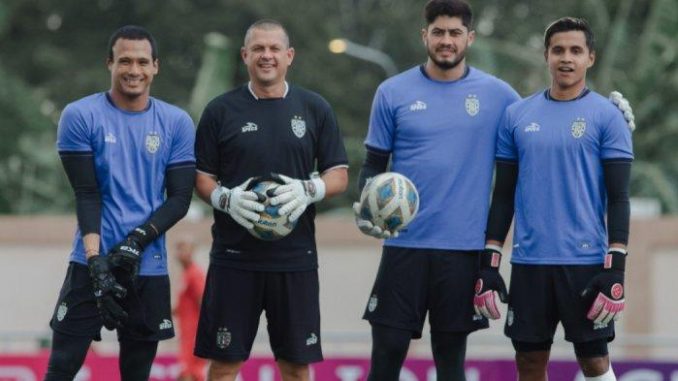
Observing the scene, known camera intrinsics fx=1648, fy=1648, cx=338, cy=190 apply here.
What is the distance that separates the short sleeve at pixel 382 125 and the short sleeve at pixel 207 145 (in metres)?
0.88

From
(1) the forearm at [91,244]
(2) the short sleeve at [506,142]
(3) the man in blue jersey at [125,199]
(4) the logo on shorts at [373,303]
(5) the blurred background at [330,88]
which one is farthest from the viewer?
(5) the blurred background at [330,88]

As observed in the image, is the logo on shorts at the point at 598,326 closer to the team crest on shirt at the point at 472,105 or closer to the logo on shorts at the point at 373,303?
the logo on shorts at the point at 373,303

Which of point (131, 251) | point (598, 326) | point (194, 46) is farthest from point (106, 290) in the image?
point (194, 46)

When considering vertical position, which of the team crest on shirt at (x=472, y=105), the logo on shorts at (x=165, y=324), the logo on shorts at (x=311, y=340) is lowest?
the logo on shorts at (x=311, y=340)

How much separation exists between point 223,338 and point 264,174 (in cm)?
95

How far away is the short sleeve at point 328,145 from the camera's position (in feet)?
30.2

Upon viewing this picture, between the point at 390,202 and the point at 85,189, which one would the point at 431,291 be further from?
the point at 85,189

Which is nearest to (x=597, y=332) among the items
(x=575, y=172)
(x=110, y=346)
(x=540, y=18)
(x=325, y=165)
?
(x=575, y=172)

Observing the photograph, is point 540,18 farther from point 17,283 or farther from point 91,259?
point 91,259

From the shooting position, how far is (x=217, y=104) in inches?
360

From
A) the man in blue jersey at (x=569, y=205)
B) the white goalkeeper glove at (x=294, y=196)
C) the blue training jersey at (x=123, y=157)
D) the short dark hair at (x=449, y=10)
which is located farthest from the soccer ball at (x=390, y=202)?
the blue training jersey at (x=123, y=157)

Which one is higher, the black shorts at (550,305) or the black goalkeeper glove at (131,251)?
the black goalkeeper glove at (131,251)

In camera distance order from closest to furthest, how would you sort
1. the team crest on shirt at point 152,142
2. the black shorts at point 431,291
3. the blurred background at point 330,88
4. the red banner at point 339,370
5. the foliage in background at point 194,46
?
the team crest on shirt at point 152,142 < the black shorts at point 431,291 < the red banner at point 339,370 < the blurred background at point 330,88 < the foliage in background at point 194,46

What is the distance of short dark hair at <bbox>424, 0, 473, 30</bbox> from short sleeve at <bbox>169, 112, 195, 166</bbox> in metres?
1.48
